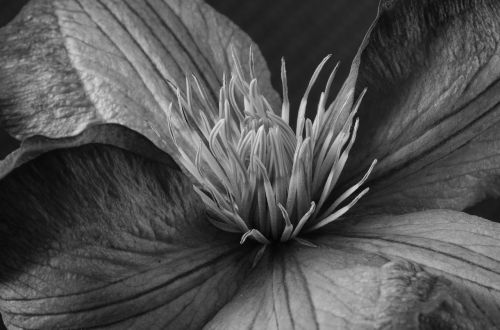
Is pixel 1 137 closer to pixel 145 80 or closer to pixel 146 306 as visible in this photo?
pixel 145 80

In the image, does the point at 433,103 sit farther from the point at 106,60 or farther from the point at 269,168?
the point at 106,60

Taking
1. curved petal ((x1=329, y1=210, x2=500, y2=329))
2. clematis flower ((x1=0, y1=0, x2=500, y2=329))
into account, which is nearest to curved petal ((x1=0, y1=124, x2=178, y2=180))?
clematis flower ((x1=0, y1=0, x2=500, y2=329))

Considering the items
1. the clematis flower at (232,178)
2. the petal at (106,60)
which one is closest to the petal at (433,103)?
the clematis flower at (232,178)

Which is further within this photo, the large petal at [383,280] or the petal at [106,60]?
the petal at [106,60]

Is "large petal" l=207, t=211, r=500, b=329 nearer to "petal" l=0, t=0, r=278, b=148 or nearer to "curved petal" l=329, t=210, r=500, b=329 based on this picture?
"curved petal" l=329, t=210, r=500, b=329

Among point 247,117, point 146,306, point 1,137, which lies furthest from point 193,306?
point 1,137

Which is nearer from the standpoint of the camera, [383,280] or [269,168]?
[383,280]

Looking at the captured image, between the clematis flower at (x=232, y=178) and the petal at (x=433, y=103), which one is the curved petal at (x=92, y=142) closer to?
the clematis flower at (x=232, y=178)

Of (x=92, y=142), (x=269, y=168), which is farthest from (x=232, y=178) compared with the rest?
(x=92, y=142)
